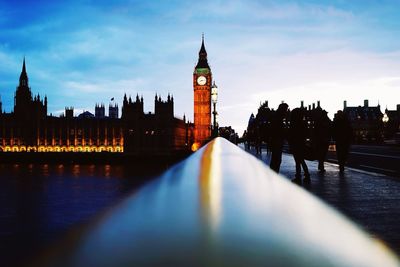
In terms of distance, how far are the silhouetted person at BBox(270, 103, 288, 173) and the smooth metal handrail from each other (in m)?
7.22

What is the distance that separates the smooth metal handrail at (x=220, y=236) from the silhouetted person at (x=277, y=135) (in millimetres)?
7216

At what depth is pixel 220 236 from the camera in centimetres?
100

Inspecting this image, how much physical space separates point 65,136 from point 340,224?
104 meters

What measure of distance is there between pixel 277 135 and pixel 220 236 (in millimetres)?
8145

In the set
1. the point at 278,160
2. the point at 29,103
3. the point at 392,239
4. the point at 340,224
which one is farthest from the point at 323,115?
the point at 29,103

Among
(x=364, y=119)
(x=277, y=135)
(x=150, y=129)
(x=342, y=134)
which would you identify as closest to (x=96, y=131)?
(x=150, y=129)

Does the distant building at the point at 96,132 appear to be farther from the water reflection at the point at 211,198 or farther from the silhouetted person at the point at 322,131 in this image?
the water reflection at the point at 211,198

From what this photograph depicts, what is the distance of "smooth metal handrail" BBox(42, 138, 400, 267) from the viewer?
33.6 inches

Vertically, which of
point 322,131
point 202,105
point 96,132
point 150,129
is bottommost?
point 322,131

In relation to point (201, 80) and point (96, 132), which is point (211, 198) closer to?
point (96, 132)

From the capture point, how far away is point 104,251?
926 millimetres

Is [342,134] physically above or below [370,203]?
above

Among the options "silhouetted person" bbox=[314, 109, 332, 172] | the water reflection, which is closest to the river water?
the water reflection

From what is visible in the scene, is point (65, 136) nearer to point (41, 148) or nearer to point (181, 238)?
point (41, 148)
